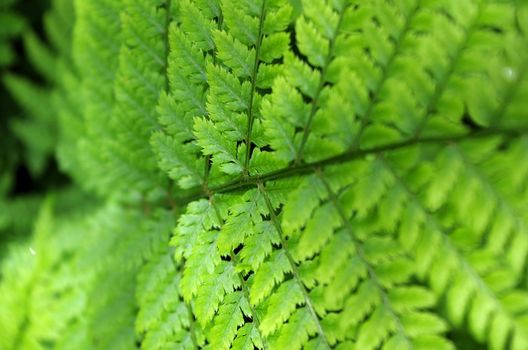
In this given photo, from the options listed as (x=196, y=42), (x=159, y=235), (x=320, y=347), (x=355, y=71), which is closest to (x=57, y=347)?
(x=159, y=235)

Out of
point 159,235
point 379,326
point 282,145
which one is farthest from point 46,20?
point 379,326

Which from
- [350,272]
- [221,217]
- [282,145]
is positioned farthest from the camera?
[221,217]

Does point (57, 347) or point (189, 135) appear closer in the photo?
point (189, 135)

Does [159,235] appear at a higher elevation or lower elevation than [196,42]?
lower

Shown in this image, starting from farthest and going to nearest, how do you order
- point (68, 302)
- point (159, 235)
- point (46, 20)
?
1. point (46, 20)
2. point (68, 302)
3. point (159, 235)

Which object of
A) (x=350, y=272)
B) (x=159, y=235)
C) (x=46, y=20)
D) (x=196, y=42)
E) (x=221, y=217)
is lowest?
(x=350, y=272)

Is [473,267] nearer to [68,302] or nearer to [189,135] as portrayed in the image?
[189,135]
